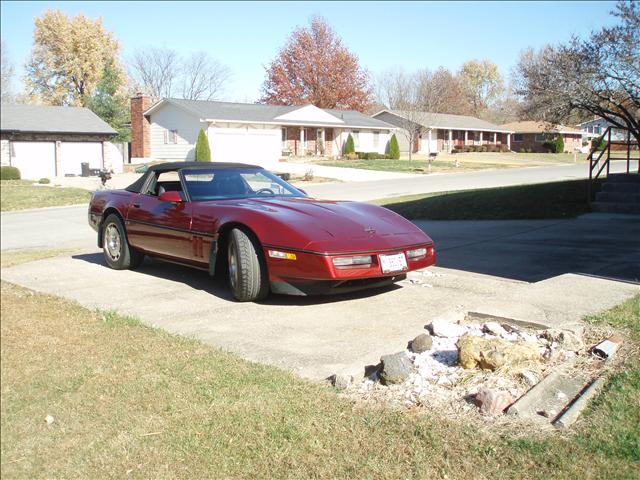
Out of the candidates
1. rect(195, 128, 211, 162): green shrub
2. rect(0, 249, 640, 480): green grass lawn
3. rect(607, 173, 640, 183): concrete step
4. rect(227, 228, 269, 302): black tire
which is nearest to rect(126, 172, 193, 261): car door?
rect(227, 228, 269, 302): black tire

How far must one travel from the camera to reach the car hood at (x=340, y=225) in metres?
5.78

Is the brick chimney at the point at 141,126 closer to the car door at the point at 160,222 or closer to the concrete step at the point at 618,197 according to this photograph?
the concrete step at the point at 618,197

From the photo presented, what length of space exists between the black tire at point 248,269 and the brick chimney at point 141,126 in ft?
134

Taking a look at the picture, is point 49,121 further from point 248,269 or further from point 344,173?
point 248,269

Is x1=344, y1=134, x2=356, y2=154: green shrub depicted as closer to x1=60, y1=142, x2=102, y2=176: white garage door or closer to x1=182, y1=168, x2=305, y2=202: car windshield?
x1=60, y1=142, x2=102, y2=176: white garage door

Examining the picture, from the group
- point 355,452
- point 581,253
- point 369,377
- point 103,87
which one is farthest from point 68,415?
point 103,87

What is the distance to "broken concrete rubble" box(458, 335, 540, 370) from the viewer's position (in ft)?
14.0

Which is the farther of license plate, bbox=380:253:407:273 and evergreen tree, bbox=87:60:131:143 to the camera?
evergreen tree, bbox=87:60:131:143

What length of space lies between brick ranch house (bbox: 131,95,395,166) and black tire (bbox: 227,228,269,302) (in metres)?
35.3

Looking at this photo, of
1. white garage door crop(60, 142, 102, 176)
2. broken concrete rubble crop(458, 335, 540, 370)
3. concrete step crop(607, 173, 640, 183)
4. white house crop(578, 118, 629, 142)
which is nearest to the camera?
broken concrete rubble crop(458, 335, 540, 370)

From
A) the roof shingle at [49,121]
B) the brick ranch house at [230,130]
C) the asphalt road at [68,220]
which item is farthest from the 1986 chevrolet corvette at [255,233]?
the brick ranch house at [230,130]

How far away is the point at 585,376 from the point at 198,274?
185 inches

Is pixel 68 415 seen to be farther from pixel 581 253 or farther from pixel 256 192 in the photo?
pixel 581 253

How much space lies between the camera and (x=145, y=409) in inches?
147
